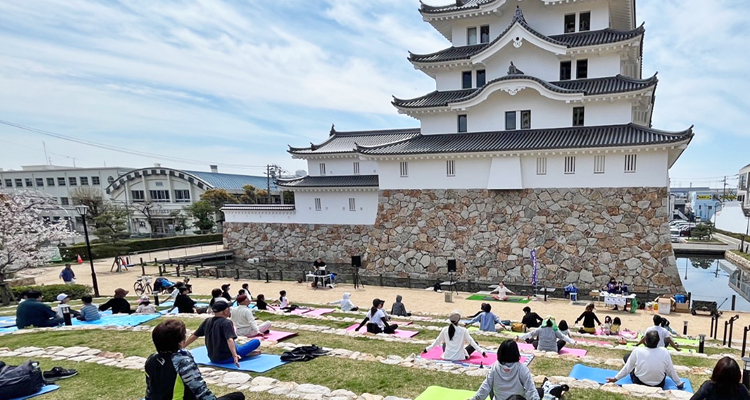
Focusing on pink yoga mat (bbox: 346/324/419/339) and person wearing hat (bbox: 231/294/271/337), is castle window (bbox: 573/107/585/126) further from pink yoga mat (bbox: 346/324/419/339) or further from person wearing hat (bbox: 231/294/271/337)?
person wearing hat (bbox: 231/294/271/337)

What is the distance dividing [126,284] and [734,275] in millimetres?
43131

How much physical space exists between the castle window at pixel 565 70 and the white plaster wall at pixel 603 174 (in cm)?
556

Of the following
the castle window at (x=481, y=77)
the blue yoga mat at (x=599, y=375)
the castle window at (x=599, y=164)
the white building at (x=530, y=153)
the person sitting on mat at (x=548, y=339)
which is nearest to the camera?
the blue yoga mat at (x=599, y=375)

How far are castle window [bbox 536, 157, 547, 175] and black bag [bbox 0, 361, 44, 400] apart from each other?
72.7 feet

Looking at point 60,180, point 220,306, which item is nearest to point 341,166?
point 220,306

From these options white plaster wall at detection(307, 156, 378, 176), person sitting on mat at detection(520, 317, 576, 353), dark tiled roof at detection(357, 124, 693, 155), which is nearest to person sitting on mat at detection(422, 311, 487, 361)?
person sitting on mat at detection(520, 317, 576, 353)

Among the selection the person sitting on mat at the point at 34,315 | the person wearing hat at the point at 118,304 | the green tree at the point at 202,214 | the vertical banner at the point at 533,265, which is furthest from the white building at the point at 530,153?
the green tree at the point at 202,214

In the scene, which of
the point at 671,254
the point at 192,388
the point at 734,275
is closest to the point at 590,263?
the point at 671,254

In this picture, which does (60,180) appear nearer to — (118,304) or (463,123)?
(118,304)

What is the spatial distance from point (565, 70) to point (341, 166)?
1905cm

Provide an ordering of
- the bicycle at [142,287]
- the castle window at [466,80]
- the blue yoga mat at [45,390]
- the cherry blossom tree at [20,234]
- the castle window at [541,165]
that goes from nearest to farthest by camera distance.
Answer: the blue yoga mat at [45,390]
the cherry blossom tree at [20,234]
the bicycle at [142,287]
the castle window at [541,165]
the castle window at [466,80]

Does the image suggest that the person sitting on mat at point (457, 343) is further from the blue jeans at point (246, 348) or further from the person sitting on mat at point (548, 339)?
the blue jeans at point (246, 348)

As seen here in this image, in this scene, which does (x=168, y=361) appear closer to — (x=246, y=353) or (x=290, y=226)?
(x=246, y=353)

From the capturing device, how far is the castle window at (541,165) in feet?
70.7
